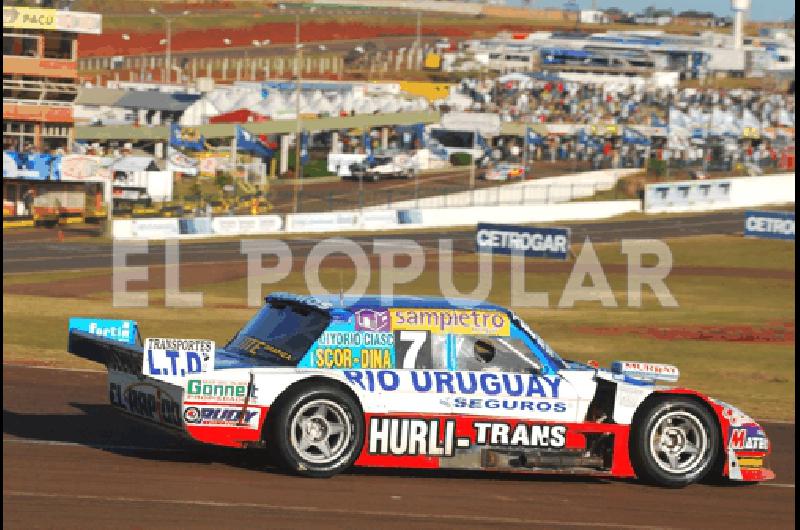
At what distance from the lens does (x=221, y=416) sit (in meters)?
10.7

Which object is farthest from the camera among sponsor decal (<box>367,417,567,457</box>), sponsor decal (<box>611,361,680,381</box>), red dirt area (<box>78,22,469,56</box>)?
red dirt area (<box>78,22,469,56</box>)

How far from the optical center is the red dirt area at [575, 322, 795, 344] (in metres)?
31.3

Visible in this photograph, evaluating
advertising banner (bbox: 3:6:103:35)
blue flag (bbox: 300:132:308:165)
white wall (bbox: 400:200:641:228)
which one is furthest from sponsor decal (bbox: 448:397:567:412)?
blue flag (bbox: 300:132:308:165)

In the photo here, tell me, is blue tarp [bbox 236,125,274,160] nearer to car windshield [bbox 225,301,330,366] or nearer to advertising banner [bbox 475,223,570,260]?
advertising banner [bbox 475,223,570,260]

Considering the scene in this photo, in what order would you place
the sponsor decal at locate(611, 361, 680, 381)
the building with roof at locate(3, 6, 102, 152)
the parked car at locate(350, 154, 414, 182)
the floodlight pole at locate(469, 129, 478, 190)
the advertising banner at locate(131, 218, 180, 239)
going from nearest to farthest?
1. the sponsor decal at locate(611, 361, 680, 381)
2. the advertising banner at locate(131, 218, 180, 239)
3. the building with roof at locate(3, 6, 102, 152)
4. the floodlight pole at locate(469, 129, 478, 190)
5. the parked car at locate(350, 154, 414, 182)

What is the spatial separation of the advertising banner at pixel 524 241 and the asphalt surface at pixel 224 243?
0.99m

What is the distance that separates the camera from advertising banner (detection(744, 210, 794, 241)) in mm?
61906

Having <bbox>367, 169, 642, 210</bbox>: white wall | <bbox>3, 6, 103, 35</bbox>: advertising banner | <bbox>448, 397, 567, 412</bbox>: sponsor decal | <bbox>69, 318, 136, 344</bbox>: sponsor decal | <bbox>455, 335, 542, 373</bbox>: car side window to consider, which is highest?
<bbox>3, 6, 103, 35</bbox>: advertising banner

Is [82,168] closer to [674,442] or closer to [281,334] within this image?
[281,334]

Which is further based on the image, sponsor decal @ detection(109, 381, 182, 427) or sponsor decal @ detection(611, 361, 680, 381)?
sponsor decal @ detection(611, 361, 680, 381)

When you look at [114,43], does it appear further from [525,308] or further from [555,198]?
[525,308]

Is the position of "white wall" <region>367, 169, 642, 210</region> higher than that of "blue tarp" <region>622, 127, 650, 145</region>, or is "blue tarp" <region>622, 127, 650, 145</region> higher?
"blue tarp" <region>622, 127, 650, 145</region>

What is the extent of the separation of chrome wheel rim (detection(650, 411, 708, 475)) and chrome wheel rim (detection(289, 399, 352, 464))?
2.78m

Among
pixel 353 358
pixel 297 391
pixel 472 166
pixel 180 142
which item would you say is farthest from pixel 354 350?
pixel 180 142
